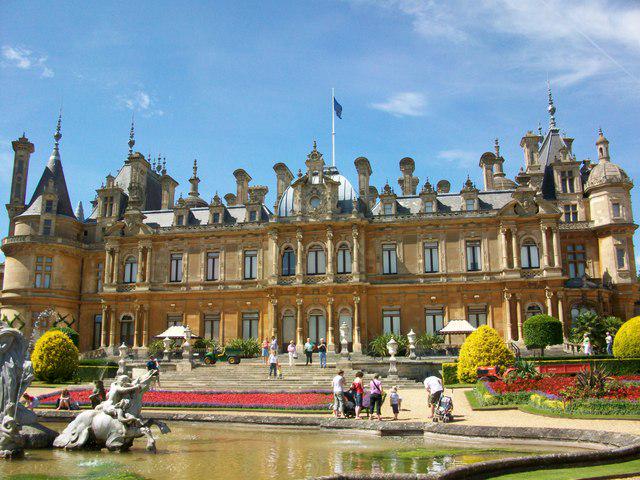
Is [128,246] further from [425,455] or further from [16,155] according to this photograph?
[425,455]

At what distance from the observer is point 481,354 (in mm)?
26484

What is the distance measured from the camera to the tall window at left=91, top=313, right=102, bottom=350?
1829 inches

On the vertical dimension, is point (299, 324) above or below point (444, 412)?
above

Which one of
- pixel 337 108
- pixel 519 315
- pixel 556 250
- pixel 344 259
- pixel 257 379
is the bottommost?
pixel 257 379

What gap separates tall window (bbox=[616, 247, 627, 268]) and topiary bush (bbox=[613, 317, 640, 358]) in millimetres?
14402

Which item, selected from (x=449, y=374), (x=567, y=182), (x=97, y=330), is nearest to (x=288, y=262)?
(x=97, y=330)

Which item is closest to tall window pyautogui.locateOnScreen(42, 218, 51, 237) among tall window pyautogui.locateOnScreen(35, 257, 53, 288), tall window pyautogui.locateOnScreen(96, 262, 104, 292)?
tall window pyautogui.locateOnScreen(35, 257, 53, 288)

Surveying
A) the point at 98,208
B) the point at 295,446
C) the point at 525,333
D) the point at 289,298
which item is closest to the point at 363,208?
the point at 289,298

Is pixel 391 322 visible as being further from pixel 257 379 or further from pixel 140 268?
pixel 140 268

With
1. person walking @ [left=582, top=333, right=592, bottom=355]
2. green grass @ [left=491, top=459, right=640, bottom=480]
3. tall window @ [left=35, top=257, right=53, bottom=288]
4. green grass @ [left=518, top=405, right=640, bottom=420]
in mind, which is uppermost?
tall window @ [left=35, top=257, right=53, bottom=288]

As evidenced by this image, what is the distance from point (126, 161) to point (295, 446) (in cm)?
4611

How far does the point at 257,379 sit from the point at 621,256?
26861 millimetres

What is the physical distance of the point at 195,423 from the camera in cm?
1834

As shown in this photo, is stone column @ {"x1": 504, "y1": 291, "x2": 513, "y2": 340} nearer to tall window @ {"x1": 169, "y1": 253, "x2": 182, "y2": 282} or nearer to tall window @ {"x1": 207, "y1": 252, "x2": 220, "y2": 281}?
tall window @ {"x1": 207, "y1": 252, "x2": 220, "y2": 281}
